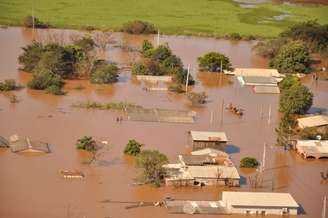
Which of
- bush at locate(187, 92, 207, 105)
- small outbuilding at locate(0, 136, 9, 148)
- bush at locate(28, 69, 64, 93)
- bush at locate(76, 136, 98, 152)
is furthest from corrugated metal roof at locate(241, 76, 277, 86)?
small outbuilding at locate(0, 136, 9, 148)

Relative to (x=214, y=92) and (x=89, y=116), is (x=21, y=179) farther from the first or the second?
(x=214, y=92)

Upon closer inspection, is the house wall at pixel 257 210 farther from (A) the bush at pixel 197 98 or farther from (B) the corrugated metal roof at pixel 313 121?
(A) the bush at pixel 197 98

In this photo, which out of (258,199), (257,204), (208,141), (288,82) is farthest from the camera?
(288,82)

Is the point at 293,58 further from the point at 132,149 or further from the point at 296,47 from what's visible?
the point at 132,149

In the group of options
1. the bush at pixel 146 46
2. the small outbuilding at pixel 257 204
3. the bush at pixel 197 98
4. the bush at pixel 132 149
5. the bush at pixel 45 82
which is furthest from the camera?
the bush at pixel 146 46

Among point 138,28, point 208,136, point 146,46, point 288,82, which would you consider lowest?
point 208,136

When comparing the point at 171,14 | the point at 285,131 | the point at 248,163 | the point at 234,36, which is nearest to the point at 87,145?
the point at 248,163

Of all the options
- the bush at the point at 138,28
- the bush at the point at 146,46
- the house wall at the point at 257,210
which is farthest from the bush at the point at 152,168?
the bush at the point at 138,28
